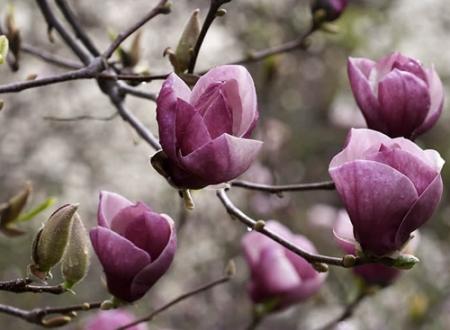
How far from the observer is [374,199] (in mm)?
717

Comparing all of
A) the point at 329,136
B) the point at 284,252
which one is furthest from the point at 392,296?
the point at 284,252

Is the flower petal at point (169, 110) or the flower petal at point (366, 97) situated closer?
the flower petal at point (169, 110)

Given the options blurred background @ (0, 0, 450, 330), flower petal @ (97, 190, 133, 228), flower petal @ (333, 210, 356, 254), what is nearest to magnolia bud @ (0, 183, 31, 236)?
flower petal @ (97, 190, 133, 228)

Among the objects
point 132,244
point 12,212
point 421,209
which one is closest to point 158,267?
point 132,244

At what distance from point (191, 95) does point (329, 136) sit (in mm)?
2834

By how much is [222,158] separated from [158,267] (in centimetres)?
13

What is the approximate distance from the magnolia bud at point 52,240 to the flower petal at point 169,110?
0.10m

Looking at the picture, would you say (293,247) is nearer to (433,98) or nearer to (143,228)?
(143,228)

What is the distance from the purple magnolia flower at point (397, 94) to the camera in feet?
2.91

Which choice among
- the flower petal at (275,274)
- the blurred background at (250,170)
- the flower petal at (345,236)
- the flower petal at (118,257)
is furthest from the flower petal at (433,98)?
the blurred background at (250,170)

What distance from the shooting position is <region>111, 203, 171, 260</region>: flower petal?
76 cm

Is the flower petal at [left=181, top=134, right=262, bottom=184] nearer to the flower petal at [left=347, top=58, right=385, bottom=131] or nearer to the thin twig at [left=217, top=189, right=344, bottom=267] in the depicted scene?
the thin twig at [left=217, top=189, right=344, bottom=267]

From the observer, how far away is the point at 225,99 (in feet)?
2.30

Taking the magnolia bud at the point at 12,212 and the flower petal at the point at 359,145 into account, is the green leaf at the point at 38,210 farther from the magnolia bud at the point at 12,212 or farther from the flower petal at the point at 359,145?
the flower petal at the point at 359,145
